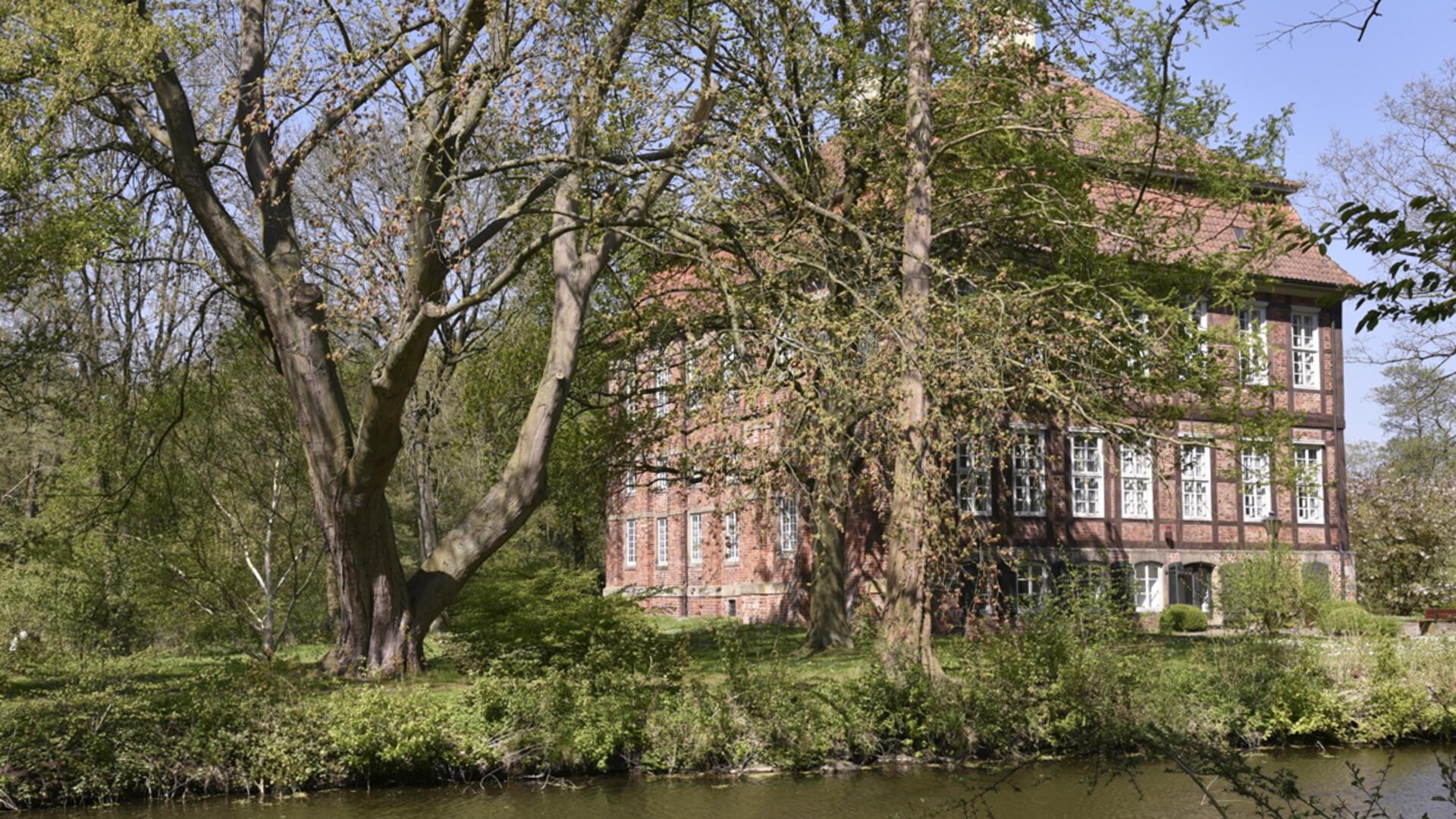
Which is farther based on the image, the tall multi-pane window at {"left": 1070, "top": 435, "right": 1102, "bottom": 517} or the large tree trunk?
the tall multi-pane window at {"left": 1070, "top": 435, "right": 1102, "bottom": 517}

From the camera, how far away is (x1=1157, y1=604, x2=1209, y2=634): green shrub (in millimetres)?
29891

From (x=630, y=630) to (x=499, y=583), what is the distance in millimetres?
1545

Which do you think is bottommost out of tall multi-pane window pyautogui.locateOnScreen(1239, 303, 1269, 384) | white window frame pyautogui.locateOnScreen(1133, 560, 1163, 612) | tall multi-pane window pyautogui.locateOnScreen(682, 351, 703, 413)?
white window frame pyautogui.locateOnScreen(1133, 560, 1163, 612)

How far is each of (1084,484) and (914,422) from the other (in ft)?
64.5

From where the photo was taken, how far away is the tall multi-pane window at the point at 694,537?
37500mm

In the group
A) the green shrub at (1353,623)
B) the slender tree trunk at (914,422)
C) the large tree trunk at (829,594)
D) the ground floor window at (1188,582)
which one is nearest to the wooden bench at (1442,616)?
the green shrub at (1353,623)

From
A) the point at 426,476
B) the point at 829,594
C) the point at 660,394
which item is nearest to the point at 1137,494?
the point at 829,594

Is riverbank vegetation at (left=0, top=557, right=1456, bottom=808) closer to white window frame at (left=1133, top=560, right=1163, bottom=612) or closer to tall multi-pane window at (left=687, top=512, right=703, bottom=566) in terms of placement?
white window frame at (left=1133, top=560, right=1163, bottom=612)

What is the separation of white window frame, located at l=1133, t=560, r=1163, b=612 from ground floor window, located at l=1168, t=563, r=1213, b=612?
237 millimetres

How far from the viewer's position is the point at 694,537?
38.2 m

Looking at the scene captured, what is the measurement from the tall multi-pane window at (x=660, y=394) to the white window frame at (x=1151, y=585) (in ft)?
43.7

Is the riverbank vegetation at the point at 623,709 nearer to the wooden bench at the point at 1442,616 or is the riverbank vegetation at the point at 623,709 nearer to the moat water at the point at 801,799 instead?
the moat water at the point at 801,799

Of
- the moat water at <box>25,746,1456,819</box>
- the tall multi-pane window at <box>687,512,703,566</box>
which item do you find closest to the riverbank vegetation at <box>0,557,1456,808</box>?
the moat water at <box>25,746,1456,819</box>

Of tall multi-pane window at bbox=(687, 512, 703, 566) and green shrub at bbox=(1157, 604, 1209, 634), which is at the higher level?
tall multi-pane window at bbox=(687, 512, 703, 566)
